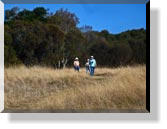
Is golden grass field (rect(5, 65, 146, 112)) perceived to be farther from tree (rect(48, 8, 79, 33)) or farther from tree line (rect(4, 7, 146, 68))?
tree (rect(48, 8, 79, 33))

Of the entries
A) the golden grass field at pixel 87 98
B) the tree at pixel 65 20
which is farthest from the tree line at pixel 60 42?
the golden grass field at pixel 87 98

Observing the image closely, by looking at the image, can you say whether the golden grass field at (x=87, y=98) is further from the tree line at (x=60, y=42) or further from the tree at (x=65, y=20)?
the tree at (x=65, y=20)

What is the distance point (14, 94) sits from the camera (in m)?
8.88

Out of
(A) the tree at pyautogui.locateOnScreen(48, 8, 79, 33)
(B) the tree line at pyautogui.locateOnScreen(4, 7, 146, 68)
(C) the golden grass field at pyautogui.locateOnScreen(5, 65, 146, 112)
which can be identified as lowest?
(C) the golden grass field at pyautogui.locateOnScreen(5, 65, 146, 112)

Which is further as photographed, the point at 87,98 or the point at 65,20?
the point at 65,20

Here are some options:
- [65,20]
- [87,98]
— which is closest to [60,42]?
[65,20]

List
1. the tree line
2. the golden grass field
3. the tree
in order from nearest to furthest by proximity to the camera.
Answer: the golden grass field → the tree line → the tree

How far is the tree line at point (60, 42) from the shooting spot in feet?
52.3

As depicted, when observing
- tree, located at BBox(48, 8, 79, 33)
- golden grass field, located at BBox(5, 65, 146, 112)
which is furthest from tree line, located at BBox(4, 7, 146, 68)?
golden grass field, located at BBox(5, 65, 146, 112)

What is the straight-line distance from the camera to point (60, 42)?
56.0ft

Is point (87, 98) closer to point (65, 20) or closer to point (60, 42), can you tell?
point (60, 42)

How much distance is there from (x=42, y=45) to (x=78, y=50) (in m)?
2.10

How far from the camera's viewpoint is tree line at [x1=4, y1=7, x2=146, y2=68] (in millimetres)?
15938
